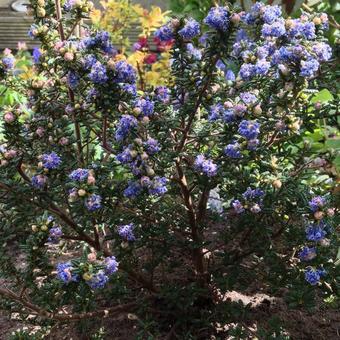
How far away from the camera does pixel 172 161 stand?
173cm

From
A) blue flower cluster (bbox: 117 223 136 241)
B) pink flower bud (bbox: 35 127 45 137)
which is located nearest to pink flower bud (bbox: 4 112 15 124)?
pink flower bud (bbox: 35 127 45 137)

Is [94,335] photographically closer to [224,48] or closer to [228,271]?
[228,271]

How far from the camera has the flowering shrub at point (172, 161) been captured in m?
1.65

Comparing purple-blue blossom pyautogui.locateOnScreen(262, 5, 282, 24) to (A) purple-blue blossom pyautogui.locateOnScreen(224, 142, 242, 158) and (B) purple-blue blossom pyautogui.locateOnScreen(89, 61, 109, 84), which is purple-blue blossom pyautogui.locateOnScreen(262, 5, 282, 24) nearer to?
(A) purple-blue blossom pyautogui.locateOnScreen(224, 142, 242, 158)

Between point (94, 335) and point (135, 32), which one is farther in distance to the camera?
point (135, 32)

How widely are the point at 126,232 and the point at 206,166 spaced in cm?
→ 36

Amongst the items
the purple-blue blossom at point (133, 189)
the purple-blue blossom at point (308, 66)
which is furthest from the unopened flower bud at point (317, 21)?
the purple-blue blossom at point (133, 189)

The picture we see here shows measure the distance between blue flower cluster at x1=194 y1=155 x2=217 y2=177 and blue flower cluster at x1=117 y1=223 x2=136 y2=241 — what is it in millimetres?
313

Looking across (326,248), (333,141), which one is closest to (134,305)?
(326,248)

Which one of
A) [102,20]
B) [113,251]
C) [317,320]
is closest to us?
[113,251]

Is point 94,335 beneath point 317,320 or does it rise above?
beneath

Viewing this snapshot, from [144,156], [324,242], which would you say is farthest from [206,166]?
[324,242]

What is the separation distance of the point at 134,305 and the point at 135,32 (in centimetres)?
426

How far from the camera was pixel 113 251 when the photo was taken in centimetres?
197
